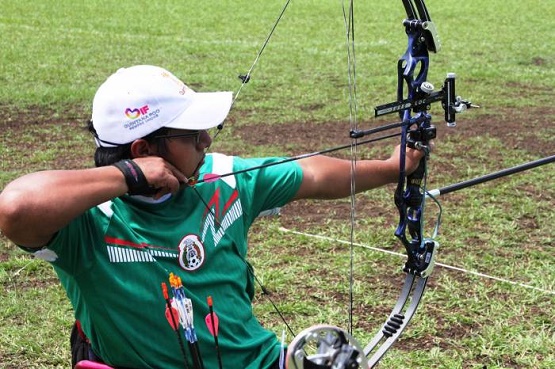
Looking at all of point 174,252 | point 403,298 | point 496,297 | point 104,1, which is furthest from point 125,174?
point 104,1

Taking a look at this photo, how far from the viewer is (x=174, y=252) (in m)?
2.11

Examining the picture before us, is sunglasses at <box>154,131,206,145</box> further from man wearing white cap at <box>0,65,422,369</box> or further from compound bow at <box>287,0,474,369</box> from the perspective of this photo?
compound bow at <box>287,0,474,369</box>

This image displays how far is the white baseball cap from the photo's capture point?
204 cm

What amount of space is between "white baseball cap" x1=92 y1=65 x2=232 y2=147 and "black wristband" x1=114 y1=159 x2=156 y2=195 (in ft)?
0.38

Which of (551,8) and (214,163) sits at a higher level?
(214,163)

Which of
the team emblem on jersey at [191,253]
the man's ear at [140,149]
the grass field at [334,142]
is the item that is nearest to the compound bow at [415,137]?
the team emblem on jersey at [191,253]

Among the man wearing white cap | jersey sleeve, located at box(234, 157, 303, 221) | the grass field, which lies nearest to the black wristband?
the man wearing white cap

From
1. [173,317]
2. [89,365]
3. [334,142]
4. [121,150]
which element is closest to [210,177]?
[121,150]

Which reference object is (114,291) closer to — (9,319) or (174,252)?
(174,252)

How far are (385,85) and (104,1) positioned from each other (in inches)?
347

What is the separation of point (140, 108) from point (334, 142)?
192 inches

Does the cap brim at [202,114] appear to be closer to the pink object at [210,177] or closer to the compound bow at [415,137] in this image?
the pink object at [210,177]

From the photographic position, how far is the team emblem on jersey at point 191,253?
83.5 inches

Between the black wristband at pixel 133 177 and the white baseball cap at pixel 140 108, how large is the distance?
116 mm
